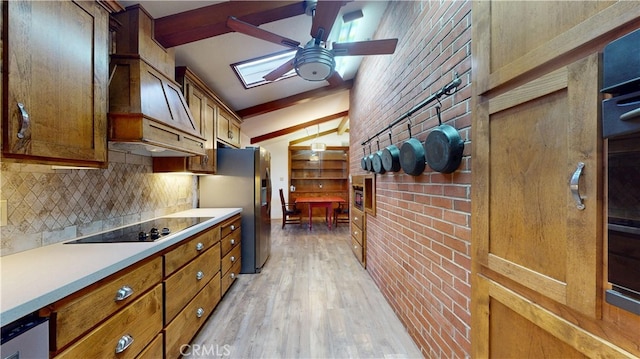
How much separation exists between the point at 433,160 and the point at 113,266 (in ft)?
5.62

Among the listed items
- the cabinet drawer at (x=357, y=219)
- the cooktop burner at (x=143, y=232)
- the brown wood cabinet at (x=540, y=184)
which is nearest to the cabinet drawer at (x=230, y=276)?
the cooktop burner at (x=143, y=232)

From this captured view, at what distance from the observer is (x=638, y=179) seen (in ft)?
1.87

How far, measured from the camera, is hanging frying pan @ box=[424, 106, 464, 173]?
1260 millimetres

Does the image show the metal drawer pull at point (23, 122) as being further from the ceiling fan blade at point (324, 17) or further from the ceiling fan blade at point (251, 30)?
the ceiling fan blade at point (324, 17)

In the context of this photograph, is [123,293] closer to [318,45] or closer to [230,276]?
[230,276]

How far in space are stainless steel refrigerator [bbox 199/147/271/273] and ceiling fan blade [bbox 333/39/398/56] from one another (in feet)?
5.77

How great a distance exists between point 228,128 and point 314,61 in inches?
89.7

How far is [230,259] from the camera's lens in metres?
2.74

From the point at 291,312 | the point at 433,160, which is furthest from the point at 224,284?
the point at 433,160

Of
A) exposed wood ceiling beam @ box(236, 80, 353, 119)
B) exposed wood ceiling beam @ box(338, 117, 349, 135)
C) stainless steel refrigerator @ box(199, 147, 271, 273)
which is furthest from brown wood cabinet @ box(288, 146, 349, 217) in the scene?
stainless steel refrigerator @ box(199, 147, 271, 273)

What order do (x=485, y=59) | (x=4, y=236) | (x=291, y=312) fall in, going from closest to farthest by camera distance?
(x=485, y=59) < (x=4, y=236) < (x=291, y=312)

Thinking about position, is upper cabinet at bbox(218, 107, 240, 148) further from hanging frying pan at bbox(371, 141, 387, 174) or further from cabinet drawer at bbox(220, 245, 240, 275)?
hanging frying pan at bbox(371, 141, 387, 174)

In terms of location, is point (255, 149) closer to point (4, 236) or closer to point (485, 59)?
point (4, 236)

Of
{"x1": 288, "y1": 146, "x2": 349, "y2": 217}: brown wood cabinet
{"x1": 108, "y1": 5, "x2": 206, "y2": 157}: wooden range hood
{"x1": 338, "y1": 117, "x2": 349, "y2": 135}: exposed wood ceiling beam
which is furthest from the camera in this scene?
{"x1": 288, "y1": 146, "x2": 349, "y2": 217}: brown wood cabinet
